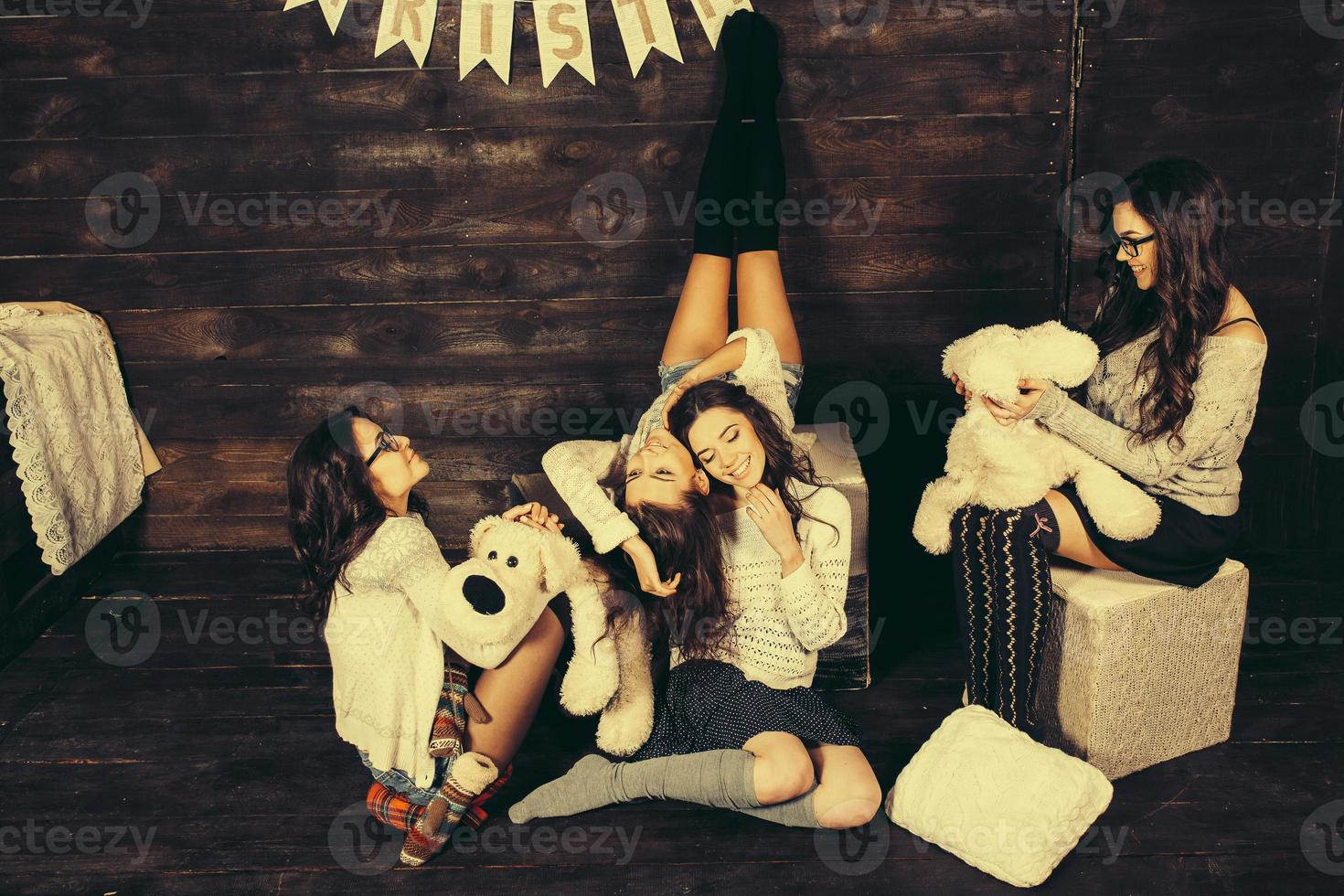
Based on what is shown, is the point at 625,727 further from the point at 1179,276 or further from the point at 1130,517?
the point at 1179,276

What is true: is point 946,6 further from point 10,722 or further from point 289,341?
point 10,722

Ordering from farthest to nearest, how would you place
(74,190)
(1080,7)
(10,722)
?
(74,190) → (1080,7) → (10,722)

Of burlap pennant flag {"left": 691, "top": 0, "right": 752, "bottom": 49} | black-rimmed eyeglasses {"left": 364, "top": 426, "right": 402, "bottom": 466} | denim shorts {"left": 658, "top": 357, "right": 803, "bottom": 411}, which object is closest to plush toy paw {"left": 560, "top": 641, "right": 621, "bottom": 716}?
black-rimmed eyeglasses {"left": 364, "top": 426, "right": 402, "bottom": 466}

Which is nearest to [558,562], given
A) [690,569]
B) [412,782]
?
[690,569]

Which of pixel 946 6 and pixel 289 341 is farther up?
pixel 946 6

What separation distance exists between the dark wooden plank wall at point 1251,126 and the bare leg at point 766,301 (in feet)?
2.63

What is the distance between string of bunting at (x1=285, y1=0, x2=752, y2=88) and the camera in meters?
2.81

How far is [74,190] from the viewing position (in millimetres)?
3023

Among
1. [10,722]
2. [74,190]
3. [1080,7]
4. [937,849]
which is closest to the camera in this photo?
[937,849]

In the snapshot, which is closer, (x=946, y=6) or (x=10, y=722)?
(x=10, y=722)

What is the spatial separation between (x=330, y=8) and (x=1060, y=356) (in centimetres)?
196

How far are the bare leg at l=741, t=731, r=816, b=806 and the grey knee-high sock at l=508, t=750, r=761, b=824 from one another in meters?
0.01

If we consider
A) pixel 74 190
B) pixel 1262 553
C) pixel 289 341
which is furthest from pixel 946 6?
pixel 74 190

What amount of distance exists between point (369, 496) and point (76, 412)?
1.28 meters
